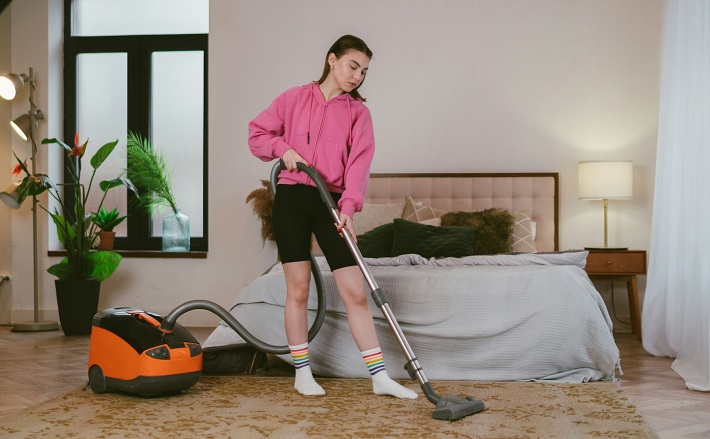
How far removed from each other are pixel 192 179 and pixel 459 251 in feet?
8.52

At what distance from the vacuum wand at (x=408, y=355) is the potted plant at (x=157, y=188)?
3.30 m

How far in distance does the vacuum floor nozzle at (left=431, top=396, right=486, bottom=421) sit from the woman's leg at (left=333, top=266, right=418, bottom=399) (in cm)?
28

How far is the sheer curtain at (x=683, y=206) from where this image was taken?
3.60 metres

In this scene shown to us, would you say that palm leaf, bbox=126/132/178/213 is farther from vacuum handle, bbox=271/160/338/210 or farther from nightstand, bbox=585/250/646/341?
vacuum handle, bbox=271/160/338/210

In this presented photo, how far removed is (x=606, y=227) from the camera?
521cm

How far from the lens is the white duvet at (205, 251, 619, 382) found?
128 inches

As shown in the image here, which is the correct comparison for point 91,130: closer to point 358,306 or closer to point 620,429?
point 358,306

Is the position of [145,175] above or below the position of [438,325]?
above

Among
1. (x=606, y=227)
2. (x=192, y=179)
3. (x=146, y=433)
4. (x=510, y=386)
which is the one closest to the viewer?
(x=146, y=433)

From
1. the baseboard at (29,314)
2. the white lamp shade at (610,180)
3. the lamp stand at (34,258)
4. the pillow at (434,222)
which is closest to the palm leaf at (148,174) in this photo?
the lamp stand at (34,258)

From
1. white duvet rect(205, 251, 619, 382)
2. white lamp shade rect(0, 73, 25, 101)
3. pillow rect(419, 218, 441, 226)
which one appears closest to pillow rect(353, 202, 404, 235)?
pillow rect(419, 218, 441, 226)

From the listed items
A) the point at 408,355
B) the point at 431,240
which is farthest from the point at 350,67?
the point at 431,240

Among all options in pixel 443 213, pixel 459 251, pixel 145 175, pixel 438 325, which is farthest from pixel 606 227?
pixel 145 175

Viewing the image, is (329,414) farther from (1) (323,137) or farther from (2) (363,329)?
(1) (323,137)
